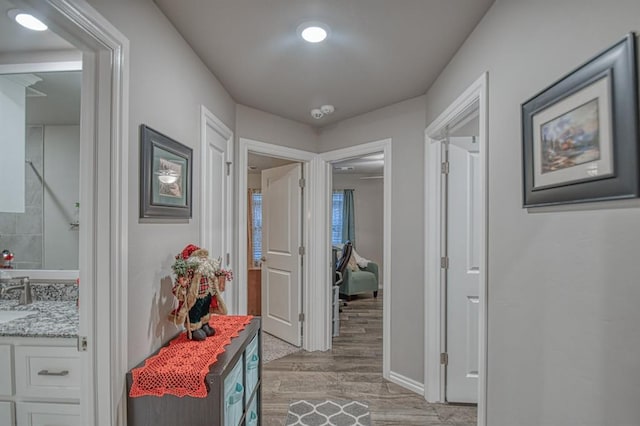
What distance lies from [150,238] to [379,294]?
5711mm

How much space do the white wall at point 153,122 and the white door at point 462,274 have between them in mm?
1862

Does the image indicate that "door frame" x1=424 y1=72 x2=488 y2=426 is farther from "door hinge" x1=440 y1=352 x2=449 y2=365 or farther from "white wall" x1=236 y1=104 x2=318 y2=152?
"white wall" x1=236 y1=104 x2=318 y2=152

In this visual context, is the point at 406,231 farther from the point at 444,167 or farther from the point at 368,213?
the point at 368,213

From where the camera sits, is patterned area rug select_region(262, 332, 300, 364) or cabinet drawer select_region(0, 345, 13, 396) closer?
cabinet drawer select_region(0, 345, 13, 396)

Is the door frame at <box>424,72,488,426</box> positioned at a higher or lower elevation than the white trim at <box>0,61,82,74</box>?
lower

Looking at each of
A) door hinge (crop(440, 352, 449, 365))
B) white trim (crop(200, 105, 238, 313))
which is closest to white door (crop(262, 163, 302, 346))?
white trim (crop(200, 105, 238, 313))

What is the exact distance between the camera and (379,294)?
666cm

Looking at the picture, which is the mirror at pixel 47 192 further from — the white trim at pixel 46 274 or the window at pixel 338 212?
the window at pixel 338 212

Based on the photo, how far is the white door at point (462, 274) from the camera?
8.34 feet

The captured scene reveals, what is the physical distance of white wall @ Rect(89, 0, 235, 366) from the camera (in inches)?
53.8

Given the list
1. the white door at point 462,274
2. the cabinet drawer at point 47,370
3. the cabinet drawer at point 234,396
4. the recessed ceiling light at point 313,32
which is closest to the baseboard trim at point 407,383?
the white door at point 462,274

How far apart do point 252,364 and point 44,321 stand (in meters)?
1.04

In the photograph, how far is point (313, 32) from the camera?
1797mm

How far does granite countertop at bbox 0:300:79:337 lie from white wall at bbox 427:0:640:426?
6.23ft
